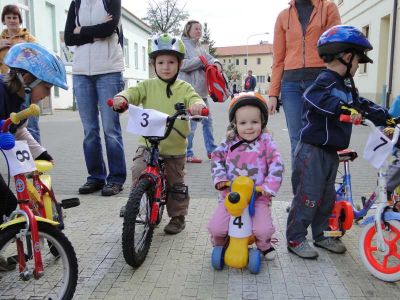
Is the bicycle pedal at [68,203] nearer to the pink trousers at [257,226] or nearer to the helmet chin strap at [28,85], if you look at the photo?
the helmet chin strap at [28,85]

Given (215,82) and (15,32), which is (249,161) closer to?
(215,82)

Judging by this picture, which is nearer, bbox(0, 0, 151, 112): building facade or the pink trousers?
the pink trousers

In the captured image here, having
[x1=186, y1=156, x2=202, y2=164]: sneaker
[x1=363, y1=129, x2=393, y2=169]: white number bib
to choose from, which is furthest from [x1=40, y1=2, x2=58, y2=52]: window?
[x1=363, y1=129, x2=393, y2=169]: white number bib

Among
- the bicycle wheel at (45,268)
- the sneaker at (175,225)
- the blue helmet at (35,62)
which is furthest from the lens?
the sneaker at (175,225)

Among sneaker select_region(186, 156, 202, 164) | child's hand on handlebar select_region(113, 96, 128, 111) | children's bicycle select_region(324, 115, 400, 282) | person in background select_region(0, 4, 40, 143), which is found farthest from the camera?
sneaker select_region(186, 156, 202, 164)

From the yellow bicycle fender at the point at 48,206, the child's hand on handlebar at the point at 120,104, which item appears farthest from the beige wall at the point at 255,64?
the yellow bicycle fender at the point at 48,206

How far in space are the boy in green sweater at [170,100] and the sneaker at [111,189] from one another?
1296 mm

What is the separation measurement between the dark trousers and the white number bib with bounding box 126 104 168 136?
41.5 inches

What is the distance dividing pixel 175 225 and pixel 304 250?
1.14 metres

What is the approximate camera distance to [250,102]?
3295 millimetres

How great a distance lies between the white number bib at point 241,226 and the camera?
3178mm

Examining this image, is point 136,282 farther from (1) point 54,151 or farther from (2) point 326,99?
(1) point 54,151

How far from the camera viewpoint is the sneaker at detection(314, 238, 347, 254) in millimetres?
3442

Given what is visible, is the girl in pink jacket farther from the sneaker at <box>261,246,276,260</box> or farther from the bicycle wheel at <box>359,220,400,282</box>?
the bicycle wheel at <box>359,220,400,282</box>
